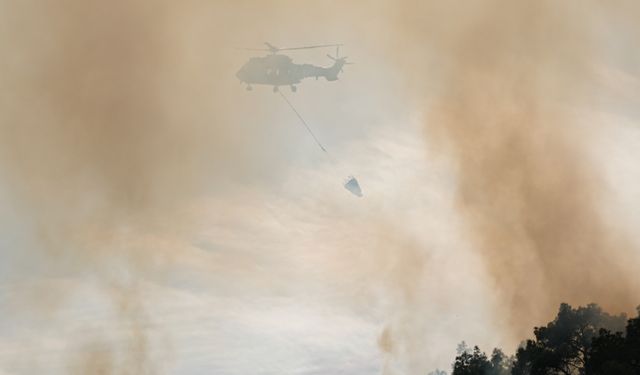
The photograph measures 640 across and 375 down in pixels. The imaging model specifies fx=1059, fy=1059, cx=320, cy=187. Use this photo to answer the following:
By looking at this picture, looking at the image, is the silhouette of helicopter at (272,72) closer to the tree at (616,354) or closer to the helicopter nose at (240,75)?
the helicopter nose at (240,75)

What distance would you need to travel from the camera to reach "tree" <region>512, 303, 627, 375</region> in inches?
6275

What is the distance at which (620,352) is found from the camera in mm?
135500

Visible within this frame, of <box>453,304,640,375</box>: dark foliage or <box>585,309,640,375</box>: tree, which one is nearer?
<box>585,309,640,375</box>: tree

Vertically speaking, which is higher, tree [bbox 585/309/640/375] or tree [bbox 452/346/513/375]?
tree [bbox 452/346/513/375]

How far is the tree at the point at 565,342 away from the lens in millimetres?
159375

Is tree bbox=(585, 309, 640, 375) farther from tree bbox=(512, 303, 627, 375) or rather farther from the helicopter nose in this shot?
the helicopter nose

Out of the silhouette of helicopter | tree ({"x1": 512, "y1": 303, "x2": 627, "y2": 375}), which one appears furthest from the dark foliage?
the silhouette of helicopter

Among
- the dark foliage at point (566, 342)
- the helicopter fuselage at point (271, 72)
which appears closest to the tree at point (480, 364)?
the dark foliage at point (566, 342)

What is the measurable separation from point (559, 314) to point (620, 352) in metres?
32.8

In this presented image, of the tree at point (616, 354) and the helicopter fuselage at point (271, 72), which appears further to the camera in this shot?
the helicopter fuselage at point (271, 72)

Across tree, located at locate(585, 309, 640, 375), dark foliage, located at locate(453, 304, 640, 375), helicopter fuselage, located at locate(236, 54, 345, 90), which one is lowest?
tree, located at locate(585, 309, 640, 375)

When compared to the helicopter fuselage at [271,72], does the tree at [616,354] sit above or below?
below

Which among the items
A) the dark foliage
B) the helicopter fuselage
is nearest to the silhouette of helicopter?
the helicopter fuselage

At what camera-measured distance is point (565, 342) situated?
164 meters
